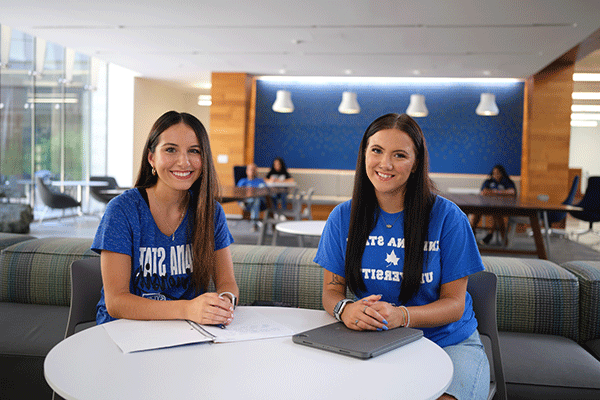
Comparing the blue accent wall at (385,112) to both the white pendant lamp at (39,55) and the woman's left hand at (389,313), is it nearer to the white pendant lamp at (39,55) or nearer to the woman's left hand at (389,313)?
the white pendant lamp at (39,55)

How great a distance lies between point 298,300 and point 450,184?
8.99 m

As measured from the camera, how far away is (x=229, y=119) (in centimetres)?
1052

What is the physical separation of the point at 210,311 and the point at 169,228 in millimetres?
435

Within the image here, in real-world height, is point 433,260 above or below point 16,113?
below

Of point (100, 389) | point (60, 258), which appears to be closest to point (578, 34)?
point (60, 258)

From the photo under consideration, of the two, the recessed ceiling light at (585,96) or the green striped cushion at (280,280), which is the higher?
the recessed ceiling light at (585,96)

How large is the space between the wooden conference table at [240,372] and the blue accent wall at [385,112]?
9.69 metres

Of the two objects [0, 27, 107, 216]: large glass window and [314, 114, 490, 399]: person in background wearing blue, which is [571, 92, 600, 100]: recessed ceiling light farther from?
[0, 27, 107, 216]: large glass window

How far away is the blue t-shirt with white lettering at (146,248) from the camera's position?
4.79 feet

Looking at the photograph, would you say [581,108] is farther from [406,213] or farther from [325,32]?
[406,213]

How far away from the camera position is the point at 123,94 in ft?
37.8

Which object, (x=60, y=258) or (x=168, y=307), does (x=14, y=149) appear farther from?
(x=168, y=307)

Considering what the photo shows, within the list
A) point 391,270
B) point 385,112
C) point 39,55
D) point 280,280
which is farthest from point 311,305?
point 39,55

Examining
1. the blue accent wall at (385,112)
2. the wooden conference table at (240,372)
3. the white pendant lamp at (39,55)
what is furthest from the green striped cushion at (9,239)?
the blue accent wall at (385,112)
